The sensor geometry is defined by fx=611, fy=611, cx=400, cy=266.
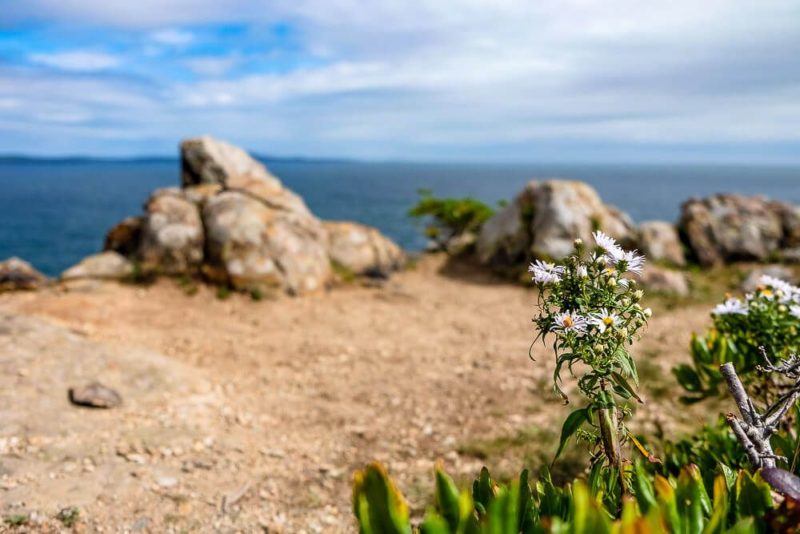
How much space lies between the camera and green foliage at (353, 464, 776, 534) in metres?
2.08

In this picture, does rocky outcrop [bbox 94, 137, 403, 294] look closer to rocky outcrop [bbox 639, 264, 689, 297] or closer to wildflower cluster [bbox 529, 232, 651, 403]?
rocky outcrop [bbox 639, 264, 689, 297]

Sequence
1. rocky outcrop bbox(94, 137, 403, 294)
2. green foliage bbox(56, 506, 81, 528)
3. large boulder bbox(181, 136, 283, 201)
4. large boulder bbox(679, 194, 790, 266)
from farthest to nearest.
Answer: large boulder bbox(679, 194, 790, 266), large boulder bbox(181, 136, 283, 201), rocky outcrop bbox(94, 137, 403, 294), green foliage bbox(56, 506, 81, 528)

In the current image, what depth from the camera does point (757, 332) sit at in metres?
4.80

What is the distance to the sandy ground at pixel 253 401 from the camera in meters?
5.13

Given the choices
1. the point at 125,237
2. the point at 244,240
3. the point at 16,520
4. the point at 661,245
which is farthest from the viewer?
the point at 661,245

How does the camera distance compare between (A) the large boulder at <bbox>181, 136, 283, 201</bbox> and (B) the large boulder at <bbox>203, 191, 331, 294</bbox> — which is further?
(A) the large boulder at <bbox>181, 136, 283, 201</bbox>

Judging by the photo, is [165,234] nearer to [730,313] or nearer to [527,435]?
[527,435]

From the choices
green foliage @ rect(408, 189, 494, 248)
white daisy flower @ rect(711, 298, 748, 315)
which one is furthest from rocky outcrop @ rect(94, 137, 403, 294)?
white daisy flower @ rect(711, 298, 748, 315)

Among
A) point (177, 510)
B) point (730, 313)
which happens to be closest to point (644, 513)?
point (730, 313)

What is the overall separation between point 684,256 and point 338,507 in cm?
1471

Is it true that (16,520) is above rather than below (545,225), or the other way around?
below

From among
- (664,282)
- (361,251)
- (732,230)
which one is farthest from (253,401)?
(732,230)

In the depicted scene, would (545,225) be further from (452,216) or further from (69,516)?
(69,516)

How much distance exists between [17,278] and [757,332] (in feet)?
45.5
